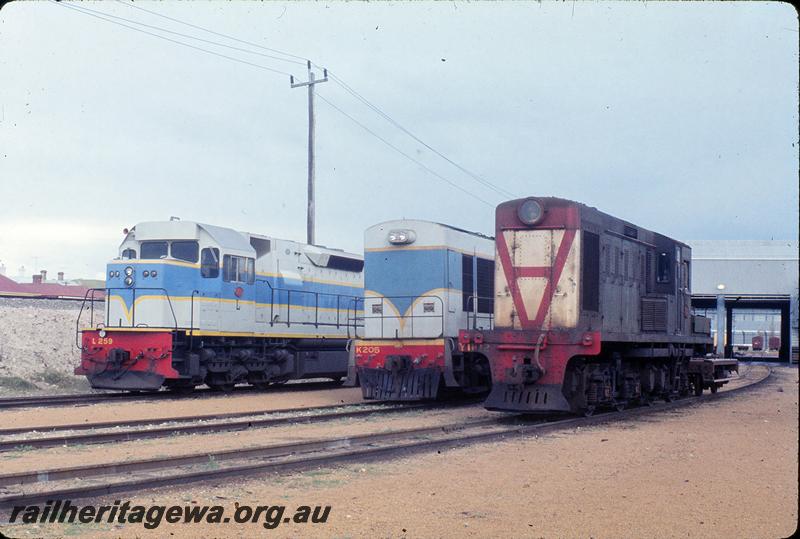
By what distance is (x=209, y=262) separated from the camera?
734 inches

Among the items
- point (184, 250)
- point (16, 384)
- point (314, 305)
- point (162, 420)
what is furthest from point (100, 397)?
point (314, 305)

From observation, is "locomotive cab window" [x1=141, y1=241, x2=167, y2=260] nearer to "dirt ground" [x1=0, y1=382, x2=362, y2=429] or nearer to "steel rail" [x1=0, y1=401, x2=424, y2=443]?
"dirt ground" [x1=0, y1=382, x2=362, y2=429]

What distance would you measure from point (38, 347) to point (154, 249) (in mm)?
9284

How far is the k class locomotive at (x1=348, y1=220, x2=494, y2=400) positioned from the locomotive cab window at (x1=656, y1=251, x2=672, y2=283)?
365 centimetres

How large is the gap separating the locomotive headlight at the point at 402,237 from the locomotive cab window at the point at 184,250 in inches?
180

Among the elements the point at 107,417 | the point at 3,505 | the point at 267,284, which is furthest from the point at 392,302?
the point at 3,505

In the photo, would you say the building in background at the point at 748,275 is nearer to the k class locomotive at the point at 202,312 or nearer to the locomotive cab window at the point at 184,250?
the k class locomotive at the point at 202,312

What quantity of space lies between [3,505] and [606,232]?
1081 centimetres

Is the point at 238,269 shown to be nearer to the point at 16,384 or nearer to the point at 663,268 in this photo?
the point at 16,384

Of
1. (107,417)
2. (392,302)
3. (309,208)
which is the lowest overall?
(107,417)

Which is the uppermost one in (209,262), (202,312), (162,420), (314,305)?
(209,262)

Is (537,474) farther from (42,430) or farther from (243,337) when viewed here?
(243,337)

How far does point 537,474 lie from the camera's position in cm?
857

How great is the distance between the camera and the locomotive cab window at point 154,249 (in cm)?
1859
